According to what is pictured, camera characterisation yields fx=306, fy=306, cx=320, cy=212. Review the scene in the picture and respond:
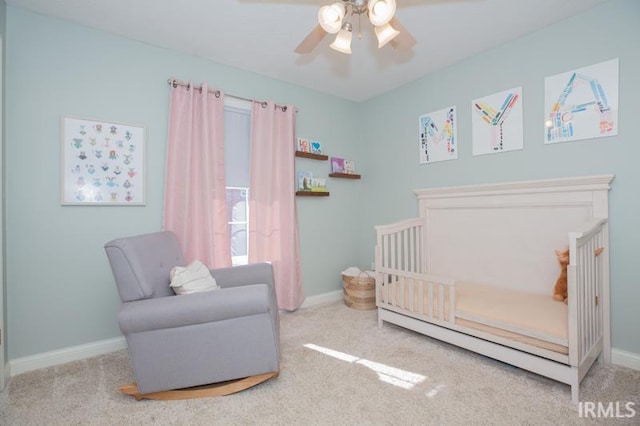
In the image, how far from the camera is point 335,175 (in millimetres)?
3443

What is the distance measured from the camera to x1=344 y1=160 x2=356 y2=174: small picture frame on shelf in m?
3.60

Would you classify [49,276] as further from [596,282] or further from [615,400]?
[596,282]

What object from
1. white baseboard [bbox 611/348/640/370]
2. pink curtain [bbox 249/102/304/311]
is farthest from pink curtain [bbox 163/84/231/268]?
white baseboard [bbox 611/348/640/370]

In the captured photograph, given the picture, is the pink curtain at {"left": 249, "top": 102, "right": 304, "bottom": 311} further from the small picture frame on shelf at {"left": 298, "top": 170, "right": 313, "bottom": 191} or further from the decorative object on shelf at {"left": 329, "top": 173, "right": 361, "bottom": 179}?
the decorative object on shelf at {"left": 329, "top": 173, "right": 361, "bottom": 179}

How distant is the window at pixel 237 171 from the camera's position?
280 cm

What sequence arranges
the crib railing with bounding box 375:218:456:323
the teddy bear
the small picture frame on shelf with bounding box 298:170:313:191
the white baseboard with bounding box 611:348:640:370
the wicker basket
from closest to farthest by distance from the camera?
the white baseboard with bounding box 611:348:640:370, the teddy bear, the crib railing with bounding box 375:218:456:323, the wicker basket, the small picture frame on shelf with bounding box 298:170:313:191

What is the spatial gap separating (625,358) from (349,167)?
274cm

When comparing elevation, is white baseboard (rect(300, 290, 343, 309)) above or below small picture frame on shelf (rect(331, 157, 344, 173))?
below

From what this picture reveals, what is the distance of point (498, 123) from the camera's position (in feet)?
8.17

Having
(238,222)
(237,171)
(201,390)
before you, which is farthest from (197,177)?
(201,390)

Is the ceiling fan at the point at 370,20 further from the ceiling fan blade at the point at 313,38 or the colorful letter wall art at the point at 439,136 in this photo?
the colorful letter wall art at the point at 439,136

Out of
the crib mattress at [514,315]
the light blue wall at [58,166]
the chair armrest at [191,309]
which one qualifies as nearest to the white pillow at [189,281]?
the chair armrest at [191,309]

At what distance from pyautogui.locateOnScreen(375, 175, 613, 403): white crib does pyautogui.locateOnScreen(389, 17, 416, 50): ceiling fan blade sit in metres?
1.32

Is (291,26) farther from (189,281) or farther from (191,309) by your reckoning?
(191,309)
